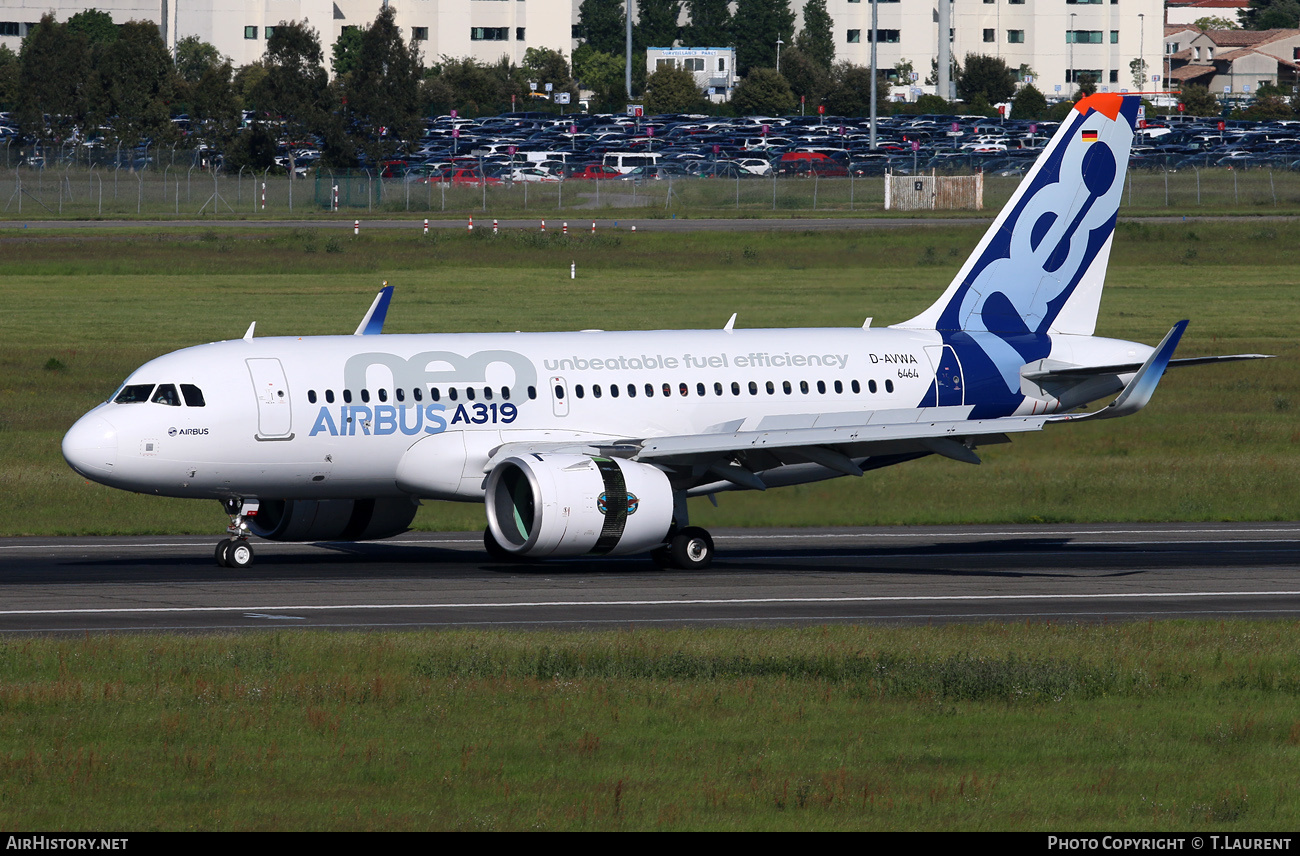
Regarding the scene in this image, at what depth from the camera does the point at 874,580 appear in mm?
32562

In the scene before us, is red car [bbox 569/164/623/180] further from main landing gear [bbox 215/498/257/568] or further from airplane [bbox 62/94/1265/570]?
main landing gear [bbox 215/498/257/568]

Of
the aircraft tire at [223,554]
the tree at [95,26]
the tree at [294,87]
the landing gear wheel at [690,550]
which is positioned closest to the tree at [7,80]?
the tree at [95,26]

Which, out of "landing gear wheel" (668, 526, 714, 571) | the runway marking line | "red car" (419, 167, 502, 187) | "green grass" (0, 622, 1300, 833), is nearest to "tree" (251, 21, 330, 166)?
"red car" (419, 167, 502, 187)

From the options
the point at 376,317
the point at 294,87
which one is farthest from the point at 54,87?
the point at 376,317

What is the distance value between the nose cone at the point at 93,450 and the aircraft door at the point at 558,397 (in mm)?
7978

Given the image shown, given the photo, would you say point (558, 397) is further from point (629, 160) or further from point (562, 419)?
point (629, 160)

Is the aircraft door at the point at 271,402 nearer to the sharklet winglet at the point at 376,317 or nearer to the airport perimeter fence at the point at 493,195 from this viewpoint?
the sharklet winglet at the point at 376,317

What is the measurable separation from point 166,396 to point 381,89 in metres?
102

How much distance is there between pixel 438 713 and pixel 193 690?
3.14 m

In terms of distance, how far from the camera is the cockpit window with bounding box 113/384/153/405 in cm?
3222

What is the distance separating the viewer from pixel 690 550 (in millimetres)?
33938

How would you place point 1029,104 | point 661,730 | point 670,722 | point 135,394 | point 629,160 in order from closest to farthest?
1. point 661,730
2. point 670,722
3. point 135,394
4. point 629,160
5. point 1029,104

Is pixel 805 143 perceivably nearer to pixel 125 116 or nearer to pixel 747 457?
pixel 125 116
